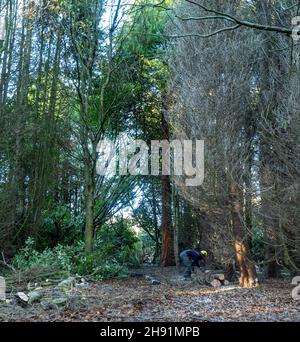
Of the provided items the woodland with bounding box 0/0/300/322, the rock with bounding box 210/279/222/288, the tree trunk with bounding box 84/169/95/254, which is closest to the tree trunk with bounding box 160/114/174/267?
the woodland with bounding box 0/0/300/322

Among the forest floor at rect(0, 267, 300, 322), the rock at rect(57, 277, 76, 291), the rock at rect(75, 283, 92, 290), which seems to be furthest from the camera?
the rock at rect(75, 283, 92, 290)

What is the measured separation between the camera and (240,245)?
33.5 ft

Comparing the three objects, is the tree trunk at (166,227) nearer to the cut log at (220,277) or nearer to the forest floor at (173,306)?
the cut log at (220,277)

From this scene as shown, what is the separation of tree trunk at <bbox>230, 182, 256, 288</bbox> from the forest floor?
0.96ft

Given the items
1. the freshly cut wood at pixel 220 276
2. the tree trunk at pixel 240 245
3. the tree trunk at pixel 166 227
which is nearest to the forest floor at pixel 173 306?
the tree trunk at pixel 240 245

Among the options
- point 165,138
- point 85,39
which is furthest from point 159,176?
point 85,39

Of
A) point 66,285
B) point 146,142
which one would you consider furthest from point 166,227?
point 66,285

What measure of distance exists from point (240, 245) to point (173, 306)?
354 centimetres

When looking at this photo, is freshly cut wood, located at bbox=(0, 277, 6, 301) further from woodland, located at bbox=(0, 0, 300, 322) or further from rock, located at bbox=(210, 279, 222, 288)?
rock, located at bbox=(210, 279, 222, 288)

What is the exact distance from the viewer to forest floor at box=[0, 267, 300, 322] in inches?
231

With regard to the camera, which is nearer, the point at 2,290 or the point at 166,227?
the point at 2,290

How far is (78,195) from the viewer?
17.6 m

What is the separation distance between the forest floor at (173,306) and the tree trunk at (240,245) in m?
0.29

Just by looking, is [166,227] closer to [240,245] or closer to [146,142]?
[146,142]
